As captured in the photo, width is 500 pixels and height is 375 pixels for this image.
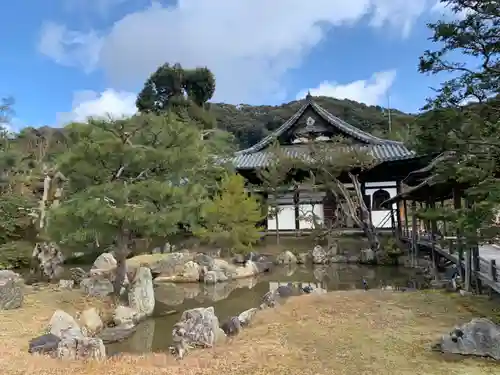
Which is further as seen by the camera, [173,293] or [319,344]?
[173,293]

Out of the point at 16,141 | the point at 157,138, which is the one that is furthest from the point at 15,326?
the point at 16,141

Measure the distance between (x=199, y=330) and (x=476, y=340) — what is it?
3815 mm

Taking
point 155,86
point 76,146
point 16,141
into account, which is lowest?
point 76,146

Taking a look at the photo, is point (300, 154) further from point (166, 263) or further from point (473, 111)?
point (473, 111)

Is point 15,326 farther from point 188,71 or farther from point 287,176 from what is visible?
point 188,71

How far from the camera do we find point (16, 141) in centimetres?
2662

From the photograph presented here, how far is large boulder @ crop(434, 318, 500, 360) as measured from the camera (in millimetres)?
5141

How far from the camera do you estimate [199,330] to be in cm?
667

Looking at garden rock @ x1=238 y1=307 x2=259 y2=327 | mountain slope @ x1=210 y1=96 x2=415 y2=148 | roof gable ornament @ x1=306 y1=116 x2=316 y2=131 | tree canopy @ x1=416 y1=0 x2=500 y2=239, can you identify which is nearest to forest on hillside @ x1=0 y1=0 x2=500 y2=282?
tree canopy @ x1=416 y1=0 x2=500 y2=239

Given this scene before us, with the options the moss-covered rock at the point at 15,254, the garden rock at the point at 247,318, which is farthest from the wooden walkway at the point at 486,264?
the moss-covered rock at the point at 15,254

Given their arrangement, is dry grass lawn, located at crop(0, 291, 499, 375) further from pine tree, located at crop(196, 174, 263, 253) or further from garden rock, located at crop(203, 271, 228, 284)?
pine tree, located at crop(196, 174, 263, 253)

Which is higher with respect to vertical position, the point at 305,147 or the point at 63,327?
the point at 305,147

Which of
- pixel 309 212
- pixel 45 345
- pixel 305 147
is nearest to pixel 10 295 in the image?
pixel 45 345

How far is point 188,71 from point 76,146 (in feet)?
117
